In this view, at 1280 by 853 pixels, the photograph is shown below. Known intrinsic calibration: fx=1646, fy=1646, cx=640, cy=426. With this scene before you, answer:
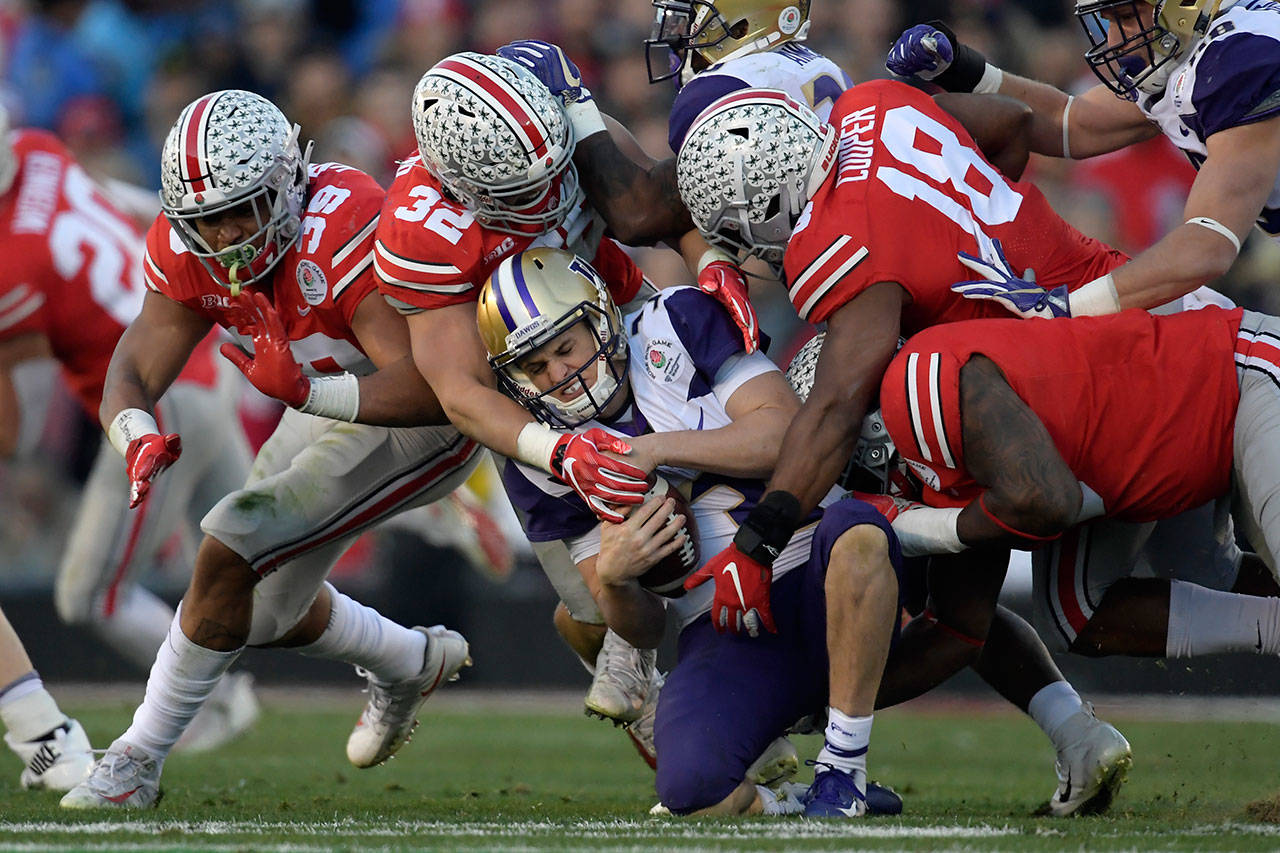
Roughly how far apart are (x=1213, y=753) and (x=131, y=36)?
7470 millimetres

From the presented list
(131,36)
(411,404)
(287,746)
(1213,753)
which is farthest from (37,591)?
(1213,753)

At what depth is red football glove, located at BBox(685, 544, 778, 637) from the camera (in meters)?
3.60

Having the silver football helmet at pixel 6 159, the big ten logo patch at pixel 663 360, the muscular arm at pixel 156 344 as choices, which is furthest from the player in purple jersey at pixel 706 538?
the silver football helmet at pixel 6 159

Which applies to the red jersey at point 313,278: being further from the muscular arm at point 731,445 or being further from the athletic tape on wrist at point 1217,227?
the athletic tape on wrist at point 1217,227

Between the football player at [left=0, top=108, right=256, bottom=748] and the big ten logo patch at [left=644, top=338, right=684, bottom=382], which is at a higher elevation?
the big ten logo patch at [left=644, top=338, right=684, bottom=382]

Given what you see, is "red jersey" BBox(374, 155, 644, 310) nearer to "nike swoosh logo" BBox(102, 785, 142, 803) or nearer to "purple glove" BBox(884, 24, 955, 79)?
"purple glove" BBox(884, 24, 955, 79)

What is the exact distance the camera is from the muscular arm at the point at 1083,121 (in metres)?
4.50

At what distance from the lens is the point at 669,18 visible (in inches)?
178

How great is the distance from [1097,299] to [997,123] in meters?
0.80

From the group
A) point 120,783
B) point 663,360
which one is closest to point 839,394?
point 663,360

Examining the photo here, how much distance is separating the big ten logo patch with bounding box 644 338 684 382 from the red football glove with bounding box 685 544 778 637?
1.61 ft

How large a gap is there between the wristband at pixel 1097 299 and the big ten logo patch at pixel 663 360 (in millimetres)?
916

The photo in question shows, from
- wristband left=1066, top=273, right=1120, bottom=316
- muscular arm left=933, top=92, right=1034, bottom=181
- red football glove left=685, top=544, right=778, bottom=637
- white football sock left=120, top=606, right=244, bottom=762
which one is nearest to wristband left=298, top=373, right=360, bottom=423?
white football sock left=120, top=606, right=244, bottom=762

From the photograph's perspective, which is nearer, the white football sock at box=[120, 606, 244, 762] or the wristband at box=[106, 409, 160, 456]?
the wristband at box=[106, 409, 160, 456]
